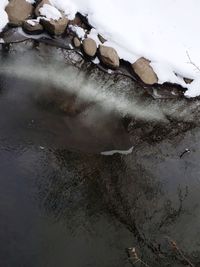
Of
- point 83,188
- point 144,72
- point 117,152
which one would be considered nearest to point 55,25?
point 144,72

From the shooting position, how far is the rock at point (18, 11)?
12.7 m

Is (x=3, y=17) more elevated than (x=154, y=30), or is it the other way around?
(x=154, y=30)

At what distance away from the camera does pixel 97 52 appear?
13258 millimetres

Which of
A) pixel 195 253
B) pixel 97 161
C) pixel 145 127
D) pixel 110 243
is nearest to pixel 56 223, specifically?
pixel 110 243

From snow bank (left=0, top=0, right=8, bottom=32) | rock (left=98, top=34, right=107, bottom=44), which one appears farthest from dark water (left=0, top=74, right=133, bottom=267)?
rock (left=98, top=34, right=107, bottom=44)

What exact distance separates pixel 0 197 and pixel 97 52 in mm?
5843

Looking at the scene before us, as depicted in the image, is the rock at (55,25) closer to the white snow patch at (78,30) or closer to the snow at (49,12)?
the snow at (49,12)

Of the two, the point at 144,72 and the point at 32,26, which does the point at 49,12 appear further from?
the point at 144,72

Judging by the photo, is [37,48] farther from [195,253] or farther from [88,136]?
[195,253]

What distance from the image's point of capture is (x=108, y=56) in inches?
513

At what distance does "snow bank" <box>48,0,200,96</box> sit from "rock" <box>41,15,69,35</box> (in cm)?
47

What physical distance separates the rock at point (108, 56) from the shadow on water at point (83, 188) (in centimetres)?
172

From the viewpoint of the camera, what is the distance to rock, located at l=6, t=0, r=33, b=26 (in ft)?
41.7

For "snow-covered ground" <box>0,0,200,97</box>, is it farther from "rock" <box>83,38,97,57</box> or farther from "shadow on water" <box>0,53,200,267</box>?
"shadow on water" <box>0,53,200,267</box>
